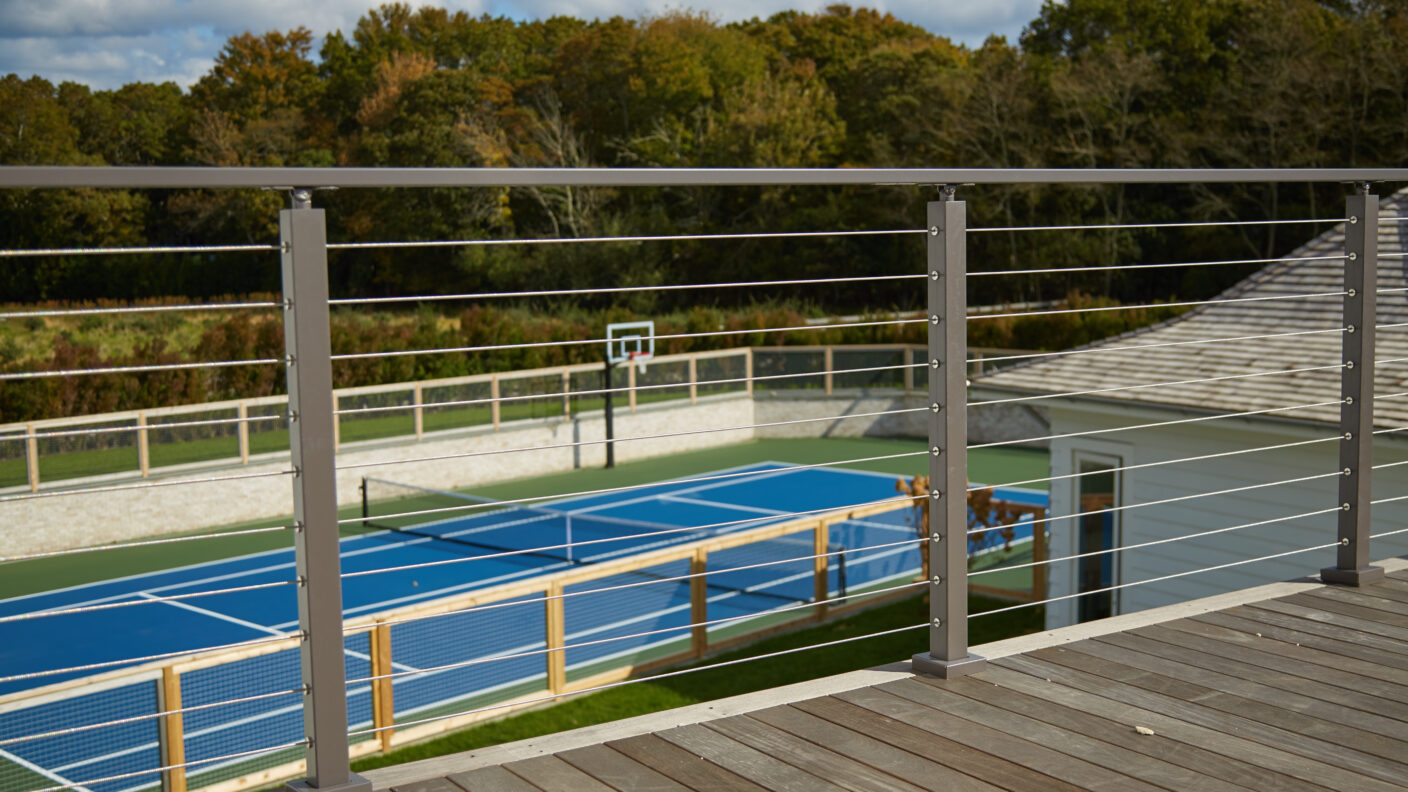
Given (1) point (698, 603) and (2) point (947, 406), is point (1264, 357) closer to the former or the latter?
(1) point (698, 603)

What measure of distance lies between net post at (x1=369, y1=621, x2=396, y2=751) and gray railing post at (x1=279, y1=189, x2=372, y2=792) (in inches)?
239

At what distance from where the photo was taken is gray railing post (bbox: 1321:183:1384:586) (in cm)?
380

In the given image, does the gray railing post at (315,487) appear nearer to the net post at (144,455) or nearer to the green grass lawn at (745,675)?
the green grass lawn at (745,675)

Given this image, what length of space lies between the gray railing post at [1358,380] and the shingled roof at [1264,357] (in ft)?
22.1

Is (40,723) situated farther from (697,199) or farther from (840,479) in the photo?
(697,199)

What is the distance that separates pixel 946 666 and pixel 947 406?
2.10 feet

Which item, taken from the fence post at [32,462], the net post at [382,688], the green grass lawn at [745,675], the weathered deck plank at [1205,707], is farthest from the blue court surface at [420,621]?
the fence post at [32,462]

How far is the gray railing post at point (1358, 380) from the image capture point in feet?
12.5

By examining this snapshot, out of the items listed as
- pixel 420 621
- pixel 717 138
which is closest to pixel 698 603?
pixel 420 621

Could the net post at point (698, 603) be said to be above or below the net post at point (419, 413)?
below

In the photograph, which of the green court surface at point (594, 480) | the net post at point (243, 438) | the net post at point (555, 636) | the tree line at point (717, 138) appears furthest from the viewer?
the tree line at point (717, 138)

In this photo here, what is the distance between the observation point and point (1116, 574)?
39.9ft

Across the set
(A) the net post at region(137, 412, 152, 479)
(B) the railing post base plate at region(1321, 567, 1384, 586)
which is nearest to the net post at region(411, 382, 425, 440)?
(A) the net post at region(137, 412, 152, 479)

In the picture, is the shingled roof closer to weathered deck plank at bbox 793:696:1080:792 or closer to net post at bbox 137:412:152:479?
weathered deck plank at bbox 793:696:1080:792
